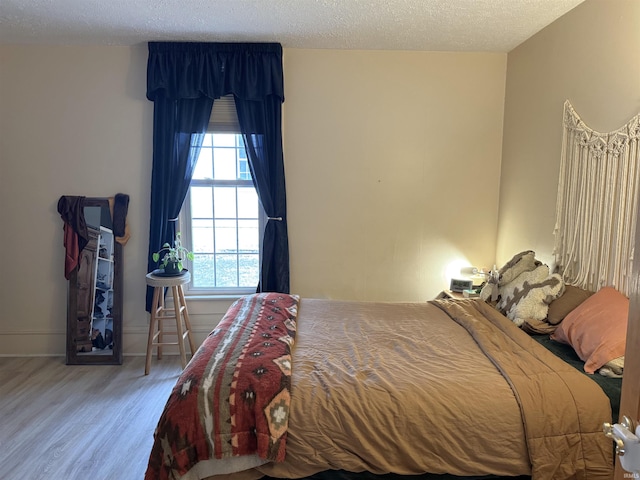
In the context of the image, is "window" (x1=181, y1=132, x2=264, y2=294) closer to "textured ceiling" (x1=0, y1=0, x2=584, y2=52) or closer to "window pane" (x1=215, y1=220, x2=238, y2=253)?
"window pane" (x1=215, y1=220, x2=238, y2=253)

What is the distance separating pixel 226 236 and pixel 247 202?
1.14ft

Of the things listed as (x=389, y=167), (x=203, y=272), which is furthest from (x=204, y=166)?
(x=389, y=167)

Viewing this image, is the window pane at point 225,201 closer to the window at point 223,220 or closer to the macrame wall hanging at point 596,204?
the window at point 223,220

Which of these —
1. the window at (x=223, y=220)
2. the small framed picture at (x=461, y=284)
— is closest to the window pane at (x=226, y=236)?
the window at (x=223, y=220)

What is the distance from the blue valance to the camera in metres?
3.29

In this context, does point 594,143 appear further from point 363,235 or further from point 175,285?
point 175,285

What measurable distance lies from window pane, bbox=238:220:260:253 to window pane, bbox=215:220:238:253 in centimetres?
4

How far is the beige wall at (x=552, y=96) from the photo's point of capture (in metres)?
2.20

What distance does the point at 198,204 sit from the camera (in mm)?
3656

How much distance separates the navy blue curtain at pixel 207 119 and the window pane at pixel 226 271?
0.33 metres

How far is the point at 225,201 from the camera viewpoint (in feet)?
12.0

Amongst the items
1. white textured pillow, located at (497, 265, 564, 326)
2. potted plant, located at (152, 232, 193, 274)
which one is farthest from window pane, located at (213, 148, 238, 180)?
white textured pillow, located at (497, 265, 564, 326)

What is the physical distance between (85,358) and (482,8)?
12.5ft

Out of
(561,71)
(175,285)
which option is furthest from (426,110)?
(175,285)
